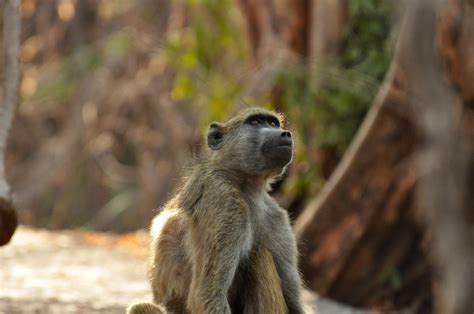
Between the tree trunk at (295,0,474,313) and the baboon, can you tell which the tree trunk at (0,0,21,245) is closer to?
the baboon

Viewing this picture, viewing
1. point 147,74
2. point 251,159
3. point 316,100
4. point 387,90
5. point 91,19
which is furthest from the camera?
point 91,19

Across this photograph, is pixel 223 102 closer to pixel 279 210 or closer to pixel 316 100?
pixel 316 100

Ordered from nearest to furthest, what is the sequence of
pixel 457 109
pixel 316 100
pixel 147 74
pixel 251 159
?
1. pixel 251 159
2. pixel 457 109
3. pixel 316 100
4. pixel 147 74

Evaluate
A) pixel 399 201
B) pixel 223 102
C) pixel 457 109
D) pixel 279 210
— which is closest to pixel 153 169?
pixel 223 102

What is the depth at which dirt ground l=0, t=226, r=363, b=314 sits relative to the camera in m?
7.24

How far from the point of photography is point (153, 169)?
1856 centimetres

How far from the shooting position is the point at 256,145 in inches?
197

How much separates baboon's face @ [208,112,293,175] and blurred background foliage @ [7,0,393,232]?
685 centimetres

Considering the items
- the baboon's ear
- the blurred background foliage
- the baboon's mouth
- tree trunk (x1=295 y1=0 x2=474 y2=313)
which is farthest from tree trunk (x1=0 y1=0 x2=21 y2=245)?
the blurred background foliage

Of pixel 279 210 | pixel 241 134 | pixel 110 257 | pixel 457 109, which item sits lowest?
→ pixel 110 257

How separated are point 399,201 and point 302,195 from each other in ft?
7.54

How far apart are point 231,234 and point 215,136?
2.57ft

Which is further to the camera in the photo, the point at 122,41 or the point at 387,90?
the point at 122,41

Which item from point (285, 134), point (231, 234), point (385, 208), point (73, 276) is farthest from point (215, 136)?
point (73, 276)
